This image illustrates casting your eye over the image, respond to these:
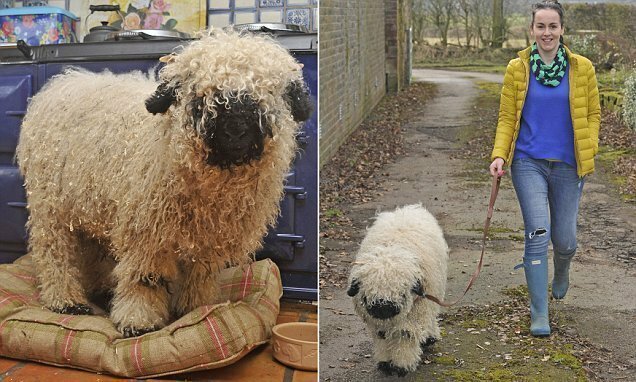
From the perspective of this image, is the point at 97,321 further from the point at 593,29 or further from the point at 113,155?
the point at 593,29

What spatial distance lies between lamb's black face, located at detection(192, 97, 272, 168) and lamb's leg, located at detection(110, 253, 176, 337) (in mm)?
531

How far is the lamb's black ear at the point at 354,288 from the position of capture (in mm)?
2078

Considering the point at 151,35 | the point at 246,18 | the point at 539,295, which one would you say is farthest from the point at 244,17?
the point at 539,295

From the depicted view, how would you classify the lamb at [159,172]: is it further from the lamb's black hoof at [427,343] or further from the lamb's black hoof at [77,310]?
the lamb's black hoof at [427,343]

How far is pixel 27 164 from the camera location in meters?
2.30

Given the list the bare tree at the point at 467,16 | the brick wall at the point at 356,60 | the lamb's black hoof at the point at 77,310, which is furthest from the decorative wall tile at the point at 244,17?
the lamb's black hoof at the point at 77,310

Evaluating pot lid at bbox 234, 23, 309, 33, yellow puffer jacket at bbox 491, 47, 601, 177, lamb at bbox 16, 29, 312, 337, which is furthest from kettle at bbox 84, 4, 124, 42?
yellow puffer jacket at bbox 491, 47, 601, 177

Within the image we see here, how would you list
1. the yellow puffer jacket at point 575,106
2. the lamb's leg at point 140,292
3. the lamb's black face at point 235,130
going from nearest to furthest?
1. the lamb's black face at point 235,130
2. the yellow puffer jacket at point 575,106
3. the lamb's leg at point 140,292

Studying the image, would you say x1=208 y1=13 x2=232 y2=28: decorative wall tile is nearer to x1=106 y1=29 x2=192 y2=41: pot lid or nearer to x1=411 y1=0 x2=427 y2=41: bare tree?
x1=106 y1=29 x2=192 y2=41: pot lid

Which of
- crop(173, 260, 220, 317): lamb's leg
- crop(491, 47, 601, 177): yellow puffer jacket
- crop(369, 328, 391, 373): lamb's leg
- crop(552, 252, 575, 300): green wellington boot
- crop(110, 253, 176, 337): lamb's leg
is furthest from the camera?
crop(173, 260, 220, 317): lamb's leg

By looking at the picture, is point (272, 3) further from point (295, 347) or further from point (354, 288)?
point (295, 347)

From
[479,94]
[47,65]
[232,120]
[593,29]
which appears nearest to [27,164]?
[47,65]

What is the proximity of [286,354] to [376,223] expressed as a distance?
1.60ft

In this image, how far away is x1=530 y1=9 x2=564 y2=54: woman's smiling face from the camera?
5.92ft
